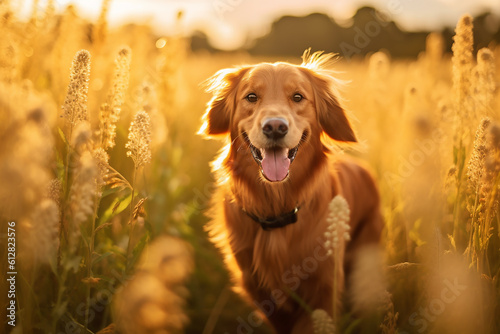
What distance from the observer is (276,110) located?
7.32 ft

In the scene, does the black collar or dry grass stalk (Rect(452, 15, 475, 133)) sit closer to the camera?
dry grass stalk (Rect(452, 15, 475, 133))

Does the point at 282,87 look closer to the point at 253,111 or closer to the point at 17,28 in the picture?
the point at 253,111

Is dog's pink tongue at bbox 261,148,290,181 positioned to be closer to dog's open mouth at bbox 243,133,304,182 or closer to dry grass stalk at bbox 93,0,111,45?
dog's open mouth at bbox 243,133,304,182

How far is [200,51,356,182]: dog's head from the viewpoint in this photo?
2.17 meters

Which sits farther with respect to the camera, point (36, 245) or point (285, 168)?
point (285, 168)

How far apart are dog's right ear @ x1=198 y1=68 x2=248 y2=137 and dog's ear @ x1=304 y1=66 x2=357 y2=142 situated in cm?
53

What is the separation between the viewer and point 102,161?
4.67ft

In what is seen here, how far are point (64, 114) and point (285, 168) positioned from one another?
3.98 ft

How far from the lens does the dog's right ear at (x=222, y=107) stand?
2.75 m

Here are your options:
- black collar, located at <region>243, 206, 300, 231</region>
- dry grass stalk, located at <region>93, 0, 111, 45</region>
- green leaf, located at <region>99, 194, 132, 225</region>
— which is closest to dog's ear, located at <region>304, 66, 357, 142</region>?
black collar, located at <region>243, 206, 300, 231</region>

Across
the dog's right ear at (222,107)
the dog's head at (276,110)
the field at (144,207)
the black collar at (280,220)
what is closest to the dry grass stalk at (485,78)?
the field at (144,207)

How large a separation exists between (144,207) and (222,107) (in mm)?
1117

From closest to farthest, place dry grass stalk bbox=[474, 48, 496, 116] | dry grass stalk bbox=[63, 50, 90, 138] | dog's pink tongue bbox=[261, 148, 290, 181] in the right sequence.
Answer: dry grass stalk bbox=[63, 50, 90, 138]
dry grass stalk bbox=[474, 48, 496, 116]
dog's pink tongue bbox=[261, 148, 290, 181]

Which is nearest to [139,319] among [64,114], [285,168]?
[64,114]
